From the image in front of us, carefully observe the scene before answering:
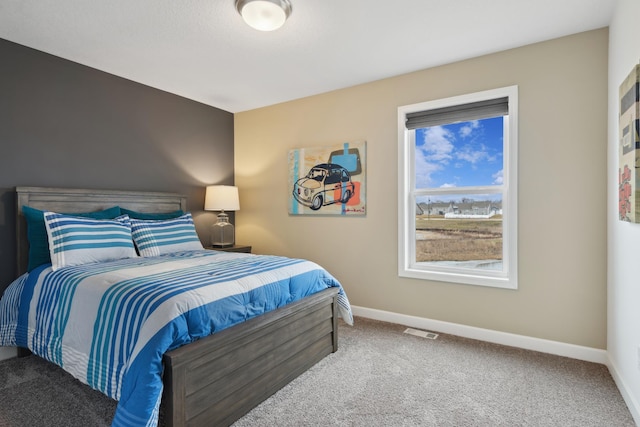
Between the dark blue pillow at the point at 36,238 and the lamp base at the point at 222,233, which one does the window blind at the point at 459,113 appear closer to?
the lamp base at the point at 222,233

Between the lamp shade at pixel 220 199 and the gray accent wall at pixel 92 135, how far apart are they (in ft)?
0.64

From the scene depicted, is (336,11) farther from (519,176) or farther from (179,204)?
(179,204)

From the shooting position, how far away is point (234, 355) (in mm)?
1846

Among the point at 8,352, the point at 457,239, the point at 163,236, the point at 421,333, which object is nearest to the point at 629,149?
the point at 457,239

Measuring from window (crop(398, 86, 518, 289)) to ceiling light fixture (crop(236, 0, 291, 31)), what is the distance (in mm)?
1524

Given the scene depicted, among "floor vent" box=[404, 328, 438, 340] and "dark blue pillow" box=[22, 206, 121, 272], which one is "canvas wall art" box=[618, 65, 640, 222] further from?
"dark blue pillow" box=[22, 206, 121, 272]

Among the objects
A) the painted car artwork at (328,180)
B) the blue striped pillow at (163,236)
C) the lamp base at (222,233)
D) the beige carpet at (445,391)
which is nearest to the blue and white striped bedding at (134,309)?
the blue striped pillow at (163,236)

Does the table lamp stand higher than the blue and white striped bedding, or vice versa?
the table lamp

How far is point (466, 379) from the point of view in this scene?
7.43 feet

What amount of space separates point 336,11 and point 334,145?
156 centimetres

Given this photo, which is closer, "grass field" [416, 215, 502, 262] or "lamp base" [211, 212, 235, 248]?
"grass field" [416, 215, 502, 262]

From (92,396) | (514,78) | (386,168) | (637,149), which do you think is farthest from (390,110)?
Result: (92,396)

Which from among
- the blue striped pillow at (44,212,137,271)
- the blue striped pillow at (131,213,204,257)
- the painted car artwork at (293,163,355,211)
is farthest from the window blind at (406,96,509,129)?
the blue striped pillow at (44,212,137,271)

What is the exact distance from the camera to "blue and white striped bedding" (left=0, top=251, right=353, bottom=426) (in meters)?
1.51
